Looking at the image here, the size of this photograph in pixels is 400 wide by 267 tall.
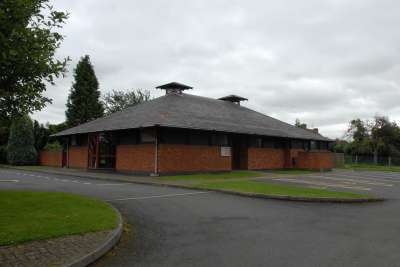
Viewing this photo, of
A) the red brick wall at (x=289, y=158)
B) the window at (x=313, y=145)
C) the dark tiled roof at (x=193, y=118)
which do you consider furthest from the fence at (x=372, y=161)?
the red brick wall at (x=289, y=158)

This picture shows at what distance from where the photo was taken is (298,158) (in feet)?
109

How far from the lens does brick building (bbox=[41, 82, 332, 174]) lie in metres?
23.2

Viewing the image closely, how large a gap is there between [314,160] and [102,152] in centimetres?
1729

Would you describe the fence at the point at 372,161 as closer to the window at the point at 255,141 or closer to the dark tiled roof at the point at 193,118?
the dark tiled roof at the point at 193,118

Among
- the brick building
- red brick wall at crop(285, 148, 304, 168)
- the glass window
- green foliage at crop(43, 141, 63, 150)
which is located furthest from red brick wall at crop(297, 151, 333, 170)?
green foliage at crop(43, 141, 63, 150)

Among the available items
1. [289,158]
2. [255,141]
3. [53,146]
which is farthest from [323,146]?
[53,146]

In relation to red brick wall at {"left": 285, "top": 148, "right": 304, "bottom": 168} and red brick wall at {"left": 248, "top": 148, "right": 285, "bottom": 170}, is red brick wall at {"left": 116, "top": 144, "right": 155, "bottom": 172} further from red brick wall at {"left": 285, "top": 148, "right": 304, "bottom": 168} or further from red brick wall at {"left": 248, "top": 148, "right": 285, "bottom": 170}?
red brick wall at {"left": 285, "top": 148, "right": 304, "bottom": 168}

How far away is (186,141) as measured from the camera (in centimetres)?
2405

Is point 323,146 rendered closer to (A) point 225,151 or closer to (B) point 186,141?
(A) point 225,151

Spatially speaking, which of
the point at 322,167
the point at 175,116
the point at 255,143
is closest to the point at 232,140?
the point at 255,143

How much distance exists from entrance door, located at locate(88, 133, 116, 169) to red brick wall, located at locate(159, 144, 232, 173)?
6.28 metres

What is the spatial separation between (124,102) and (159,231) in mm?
60299

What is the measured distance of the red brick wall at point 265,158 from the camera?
2938 centimetres

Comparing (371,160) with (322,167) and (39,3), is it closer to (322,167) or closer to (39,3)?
(322,167)
